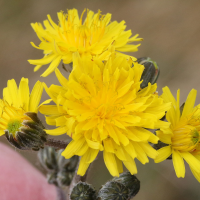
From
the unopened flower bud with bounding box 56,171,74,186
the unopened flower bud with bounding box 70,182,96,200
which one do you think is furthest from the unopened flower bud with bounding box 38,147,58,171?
the unopened flower bud with bounding box 70,182,96,200

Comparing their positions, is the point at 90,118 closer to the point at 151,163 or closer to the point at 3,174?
the point at 3,174

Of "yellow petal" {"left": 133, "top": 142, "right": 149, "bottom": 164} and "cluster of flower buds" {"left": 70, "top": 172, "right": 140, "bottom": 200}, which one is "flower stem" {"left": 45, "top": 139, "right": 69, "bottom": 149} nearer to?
"cluster of flower buds" {"left": 70, "top": 172, "right": 140, "bottom": 200}

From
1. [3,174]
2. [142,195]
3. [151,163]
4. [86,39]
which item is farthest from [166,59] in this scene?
[3,174]

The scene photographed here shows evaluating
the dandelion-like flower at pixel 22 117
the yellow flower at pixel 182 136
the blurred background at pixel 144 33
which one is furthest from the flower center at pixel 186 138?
the blurred background at pixel 144 33

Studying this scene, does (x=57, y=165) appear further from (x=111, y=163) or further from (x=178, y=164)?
(x=178, y=164)

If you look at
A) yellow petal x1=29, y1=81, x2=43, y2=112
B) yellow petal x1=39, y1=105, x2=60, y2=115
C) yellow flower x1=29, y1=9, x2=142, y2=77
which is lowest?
yellow petal x1=39, y1=105, x2=60, y2=115

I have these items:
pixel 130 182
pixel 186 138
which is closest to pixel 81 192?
pixel 130 182

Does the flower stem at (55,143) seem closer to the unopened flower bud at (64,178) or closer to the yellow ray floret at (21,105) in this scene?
the yellow ray floret at (21,105)
